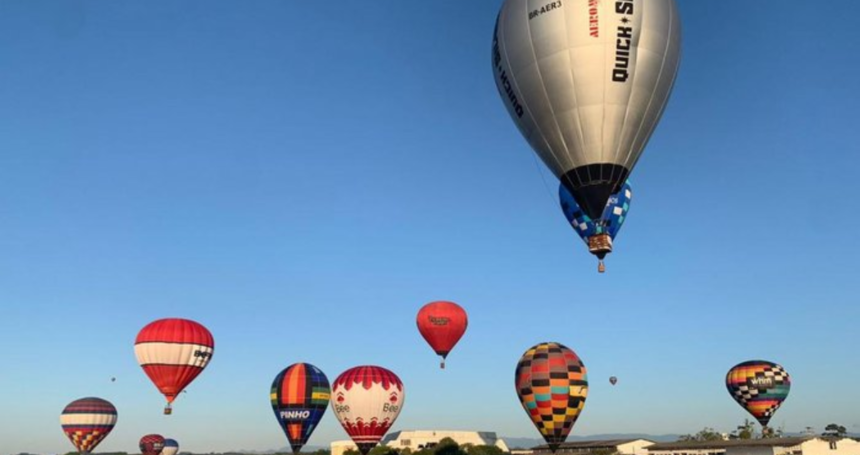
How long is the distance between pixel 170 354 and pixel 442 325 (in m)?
24.6

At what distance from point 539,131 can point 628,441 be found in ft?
261

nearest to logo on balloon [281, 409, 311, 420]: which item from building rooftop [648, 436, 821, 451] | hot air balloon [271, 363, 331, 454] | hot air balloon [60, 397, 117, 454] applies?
hot air balloon [271, 363, 331, 454]

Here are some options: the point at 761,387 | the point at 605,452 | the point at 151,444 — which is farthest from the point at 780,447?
the point at 151,444

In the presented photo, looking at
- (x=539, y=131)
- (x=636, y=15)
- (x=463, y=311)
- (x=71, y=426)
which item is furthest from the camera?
(x=71, y=426)

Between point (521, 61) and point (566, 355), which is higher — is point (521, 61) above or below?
above

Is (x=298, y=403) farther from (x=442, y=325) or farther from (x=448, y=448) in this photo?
(x=448, y=448)

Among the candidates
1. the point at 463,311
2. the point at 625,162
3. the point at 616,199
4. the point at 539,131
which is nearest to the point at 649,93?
the point at 625,162

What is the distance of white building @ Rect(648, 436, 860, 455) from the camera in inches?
2717

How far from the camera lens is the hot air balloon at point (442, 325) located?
63844 mm

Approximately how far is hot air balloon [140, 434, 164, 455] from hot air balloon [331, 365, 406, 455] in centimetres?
5690

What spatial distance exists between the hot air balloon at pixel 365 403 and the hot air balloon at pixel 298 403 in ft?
6.32

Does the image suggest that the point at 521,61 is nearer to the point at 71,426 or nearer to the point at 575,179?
the point at 575,179

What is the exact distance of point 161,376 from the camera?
50750mm

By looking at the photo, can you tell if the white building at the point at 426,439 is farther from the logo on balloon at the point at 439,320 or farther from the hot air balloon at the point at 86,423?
the logo on balloon at the point at 439,320
